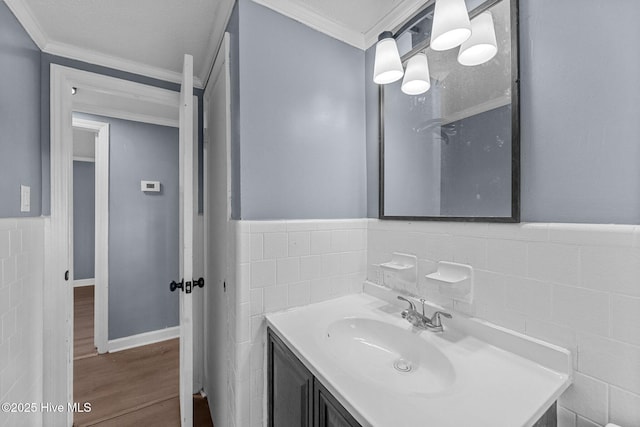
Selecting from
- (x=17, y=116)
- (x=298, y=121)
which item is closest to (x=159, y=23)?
(x=17, y=116)

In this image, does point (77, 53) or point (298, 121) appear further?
point (77, 53)

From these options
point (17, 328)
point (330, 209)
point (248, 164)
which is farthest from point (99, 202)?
point (330, 209)

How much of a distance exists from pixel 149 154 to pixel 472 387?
9.54ft

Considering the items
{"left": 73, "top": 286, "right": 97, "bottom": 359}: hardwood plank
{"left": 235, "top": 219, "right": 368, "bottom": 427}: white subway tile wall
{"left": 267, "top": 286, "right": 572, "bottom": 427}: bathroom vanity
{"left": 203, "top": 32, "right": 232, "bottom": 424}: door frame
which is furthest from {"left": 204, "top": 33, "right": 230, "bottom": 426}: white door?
{"left": 73, "top": 286, "right": 97, "bottom": 359}: hardwood plank

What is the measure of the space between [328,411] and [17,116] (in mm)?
1824

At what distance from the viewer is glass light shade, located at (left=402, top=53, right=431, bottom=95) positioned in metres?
1.04

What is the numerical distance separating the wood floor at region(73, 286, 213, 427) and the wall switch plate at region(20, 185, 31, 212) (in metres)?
1.31

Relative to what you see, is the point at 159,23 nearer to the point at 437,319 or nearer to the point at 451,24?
the point at 451,24

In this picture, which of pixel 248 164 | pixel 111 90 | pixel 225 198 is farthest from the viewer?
pixel 111 90

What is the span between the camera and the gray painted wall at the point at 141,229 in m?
2.37

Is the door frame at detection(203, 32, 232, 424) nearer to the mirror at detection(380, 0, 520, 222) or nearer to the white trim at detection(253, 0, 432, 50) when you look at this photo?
the white trim at detection(253, 0, 432, 50)

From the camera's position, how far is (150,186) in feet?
8.13

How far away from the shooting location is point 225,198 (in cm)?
131

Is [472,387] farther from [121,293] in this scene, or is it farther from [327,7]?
[121,293]
